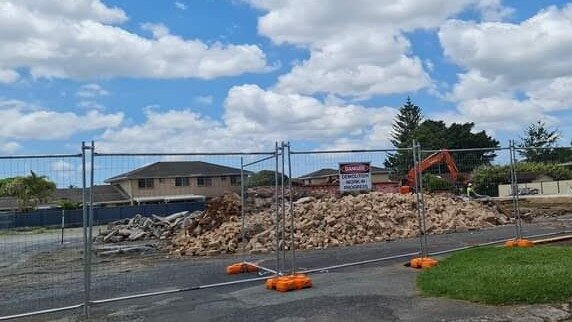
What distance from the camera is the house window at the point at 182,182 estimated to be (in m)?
14.6

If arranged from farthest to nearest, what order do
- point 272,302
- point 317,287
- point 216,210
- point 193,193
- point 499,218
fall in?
point 499,218 < point 216,210 < point 193,193 < point 317,287 < point 272,302

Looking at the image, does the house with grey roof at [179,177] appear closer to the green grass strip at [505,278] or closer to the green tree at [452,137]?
the green grass strip at [505,278]

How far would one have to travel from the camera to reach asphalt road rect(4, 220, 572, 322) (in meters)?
7.93

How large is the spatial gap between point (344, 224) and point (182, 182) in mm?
6895

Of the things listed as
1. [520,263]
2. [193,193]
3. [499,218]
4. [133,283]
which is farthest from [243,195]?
[499,218]

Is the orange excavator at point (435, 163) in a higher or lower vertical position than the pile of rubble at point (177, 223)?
higher

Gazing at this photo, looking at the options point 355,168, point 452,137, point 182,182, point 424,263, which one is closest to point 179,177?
point 182,182

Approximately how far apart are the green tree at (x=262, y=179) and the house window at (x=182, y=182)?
2836 mm

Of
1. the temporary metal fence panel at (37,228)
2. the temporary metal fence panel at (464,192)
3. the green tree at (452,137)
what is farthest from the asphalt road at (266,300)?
the green tree at (452,137)

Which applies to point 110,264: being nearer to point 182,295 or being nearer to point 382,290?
point 182,295

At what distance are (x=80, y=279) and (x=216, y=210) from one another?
917 centimetres

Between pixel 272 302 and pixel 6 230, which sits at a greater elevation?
pixel 6 230

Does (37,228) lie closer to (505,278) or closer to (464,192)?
(505,278)

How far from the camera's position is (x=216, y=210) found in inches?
917
